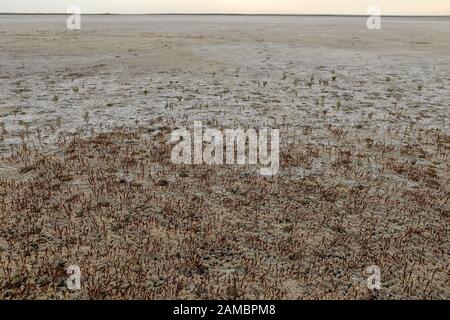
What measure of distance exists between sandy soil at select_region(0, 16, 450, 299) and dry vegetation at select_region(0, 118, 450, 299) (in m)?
0.04

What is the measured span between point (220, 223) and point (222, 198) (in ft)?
4.07

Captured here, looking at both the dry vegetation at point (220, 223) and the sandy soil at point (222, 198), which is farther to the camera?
the sandy soil at point (222, 198)

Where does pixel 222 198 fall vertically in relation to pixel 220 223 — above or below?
above

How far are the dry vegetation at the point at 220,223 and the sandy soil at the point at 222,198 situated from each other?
36 millimetres

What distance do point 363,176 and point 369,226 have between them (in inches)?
109

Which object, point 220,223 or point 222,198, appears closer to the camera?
point 220,223

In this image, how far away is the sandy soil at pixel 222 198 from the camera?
7.38 m

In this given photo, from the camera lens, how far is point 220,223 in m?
9.07

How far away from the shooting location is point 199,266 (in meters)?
7.63

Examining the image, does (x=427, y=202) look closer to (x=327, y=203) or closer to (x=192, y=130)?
(x=327, y=203)

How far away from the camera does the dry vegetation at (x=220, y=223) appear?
7.24m

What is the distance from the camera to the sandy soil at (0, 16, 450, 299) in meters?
7.38

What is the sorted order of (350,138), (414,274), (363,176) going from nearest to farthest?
1. (414,274)
2. (363,176)
3. (350,138)

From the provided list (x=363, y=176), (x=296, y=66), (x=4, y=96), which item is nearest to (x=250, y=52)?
(x=296, y=66)
